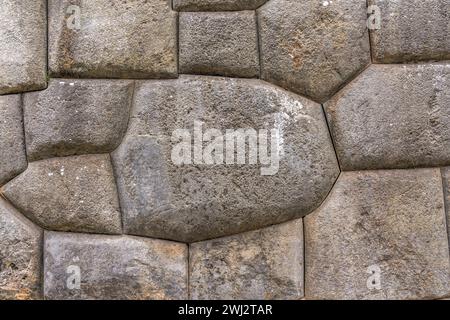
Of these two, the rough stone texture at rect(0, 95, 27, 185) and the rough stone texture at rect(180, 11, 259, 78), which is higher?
the rough stone texture at rect(180, 11, 259, 78)

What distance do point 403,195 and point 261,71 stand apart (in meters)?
0.55

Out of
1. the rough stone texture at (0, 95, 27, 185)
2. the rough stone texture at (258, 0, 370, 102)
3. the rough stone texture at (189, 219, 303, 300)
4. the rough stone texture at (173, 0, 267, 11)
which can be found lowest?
the rough stone texture at (189, 219, 303, 300)

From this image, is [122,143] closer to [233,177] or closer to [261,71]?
[233,177]

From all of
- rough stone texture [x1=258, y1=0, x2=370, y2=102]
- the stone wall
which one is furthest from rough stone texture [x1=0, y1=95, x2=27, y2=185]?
rough stone texture [x1=258, y1=0, x2=370, y2=102]

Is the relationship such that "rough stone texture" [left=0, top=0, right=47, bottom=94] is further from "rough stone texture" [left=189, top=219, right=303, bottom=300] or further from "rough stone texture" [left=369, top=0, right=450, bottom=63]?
"rough stone texture" [left=369, top=0, right=450, bottom=63]

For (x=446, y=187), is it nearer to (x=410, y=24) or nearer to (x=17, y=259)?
(x=410, y=24)

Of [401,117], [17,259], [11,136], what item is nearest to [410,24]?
[401,117]

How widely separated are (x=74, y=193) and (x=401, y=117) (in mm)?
973

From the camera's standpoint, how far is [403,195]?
1.42 m

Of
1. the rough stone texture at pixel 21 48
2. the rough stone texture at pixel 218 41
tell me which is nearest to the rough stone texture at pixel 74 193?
the rough stone texture at pixel 21 48

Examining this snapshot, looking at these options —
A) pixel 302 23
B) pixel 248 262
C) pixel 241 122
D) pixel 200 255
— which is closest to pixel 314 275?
pixel 248 262

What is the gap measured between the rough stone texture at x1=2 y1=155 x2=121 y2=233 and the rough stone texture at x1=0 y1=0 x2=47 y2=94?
241mm

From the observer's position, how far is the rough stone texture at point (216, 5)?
1.40 metres

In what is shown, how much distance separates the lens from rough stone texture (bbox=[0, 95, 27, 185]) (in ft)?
4.65
